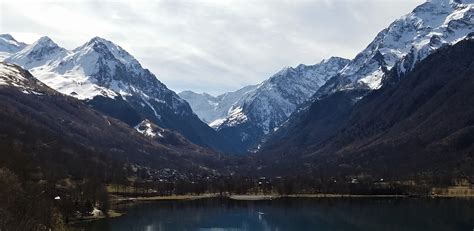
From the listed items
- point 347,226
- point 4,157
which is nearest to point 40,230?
point 4,157

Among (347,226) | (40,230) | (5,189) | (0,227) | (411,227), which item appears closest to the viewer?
(0,227)

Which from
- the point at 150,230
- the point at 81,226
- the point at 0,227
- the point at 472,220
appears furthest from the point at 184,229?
the point at 0,227

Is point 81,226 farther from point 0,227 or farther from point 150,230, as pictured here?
point 0,227

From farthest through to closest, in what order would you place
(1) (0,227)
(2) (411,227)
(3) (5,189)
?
(2) (411,227) → (3) (5,189) → (1) (0,227)

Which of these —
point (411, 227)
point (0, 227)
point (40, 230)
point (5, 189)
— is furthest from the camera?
point (411, 227)

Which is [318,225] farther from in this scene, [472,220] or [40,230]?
[40,230]

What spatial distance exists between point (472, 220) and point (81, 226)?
362ft

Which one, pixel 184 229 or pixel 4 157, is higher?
pixel 4 157

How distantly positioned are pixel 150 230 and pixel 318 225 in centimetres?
5129

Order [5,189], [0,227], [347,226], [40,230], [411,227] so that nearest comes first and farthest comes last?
[0,227]
[40,230]
[5,189]
[411,227]
[347,226]

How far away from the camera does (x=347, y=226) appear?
190250mm

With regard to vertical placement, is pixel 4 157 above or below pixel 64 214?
above

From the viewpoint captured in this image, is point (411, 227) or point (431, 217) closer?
point (411, 227)

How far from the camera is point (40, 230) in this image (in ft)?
360
